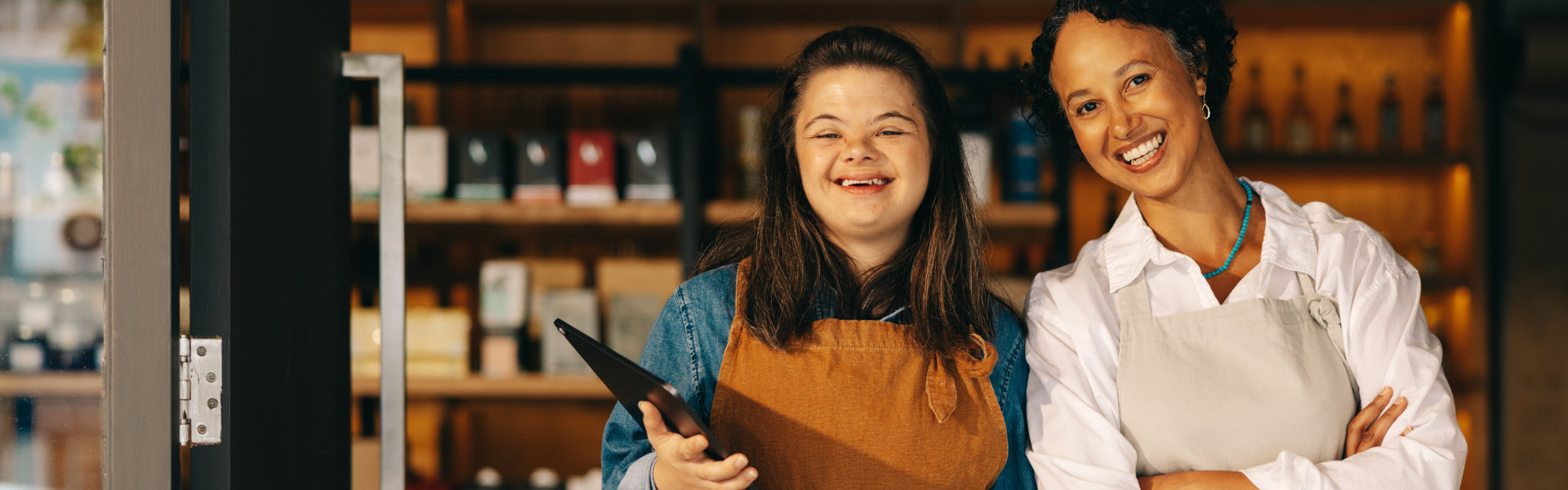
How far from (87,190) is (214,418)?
0.81ft

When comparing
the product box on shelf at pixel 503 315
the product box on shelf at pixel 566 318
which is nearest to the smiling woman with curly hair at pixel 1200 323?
the product box on shelf at pixel 566 318

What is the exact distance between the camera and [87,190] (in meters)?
0.98

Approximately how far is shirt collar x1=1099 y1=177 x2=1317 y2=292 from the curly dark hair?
16 centimetres

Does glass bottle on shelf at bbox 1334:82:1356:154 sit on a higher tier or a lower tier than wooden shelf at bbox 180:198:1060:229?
higher

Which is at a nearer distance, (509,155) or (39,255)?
(39,255)

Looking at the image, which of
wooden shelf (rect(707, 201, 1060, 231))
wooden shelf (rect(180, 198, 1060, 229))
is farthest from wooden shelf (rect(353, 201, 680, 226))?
wooden shelf (rect(707, 201, 1060, 231))

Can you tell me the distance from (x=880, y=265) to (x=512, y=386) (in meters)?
1.65

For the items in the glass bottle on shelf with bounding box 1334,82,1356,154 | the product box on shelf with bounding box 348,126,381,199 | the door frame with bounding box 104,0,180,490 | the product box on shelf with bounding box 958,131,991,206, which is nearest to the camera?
the door frame with bounding box 104,0,180,490

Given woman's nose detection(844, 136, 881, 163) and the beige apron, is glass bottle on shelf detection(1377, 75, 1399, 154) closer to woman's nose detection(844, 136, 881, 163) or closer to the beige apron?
the beige apron

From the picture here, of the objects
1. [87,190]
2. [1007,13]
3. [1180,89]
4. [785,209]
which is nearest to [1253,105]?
[1007,13]

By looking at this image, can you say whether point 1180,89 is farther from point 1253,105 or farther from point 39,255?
point 1253,105

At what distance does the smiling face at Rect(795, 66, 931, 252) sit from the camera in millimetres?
1233

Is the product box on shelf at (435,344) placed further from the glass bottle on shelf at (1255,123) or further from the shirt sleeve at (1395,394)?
the glass bottle on shelf at (1255,123)

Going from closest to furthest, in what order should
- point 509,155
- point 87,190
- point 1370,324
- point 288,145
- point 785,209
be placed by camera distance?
1. point 87,190
2. point 288,145
3. point 1370,324
4. point 785,209
5. point 509,155
